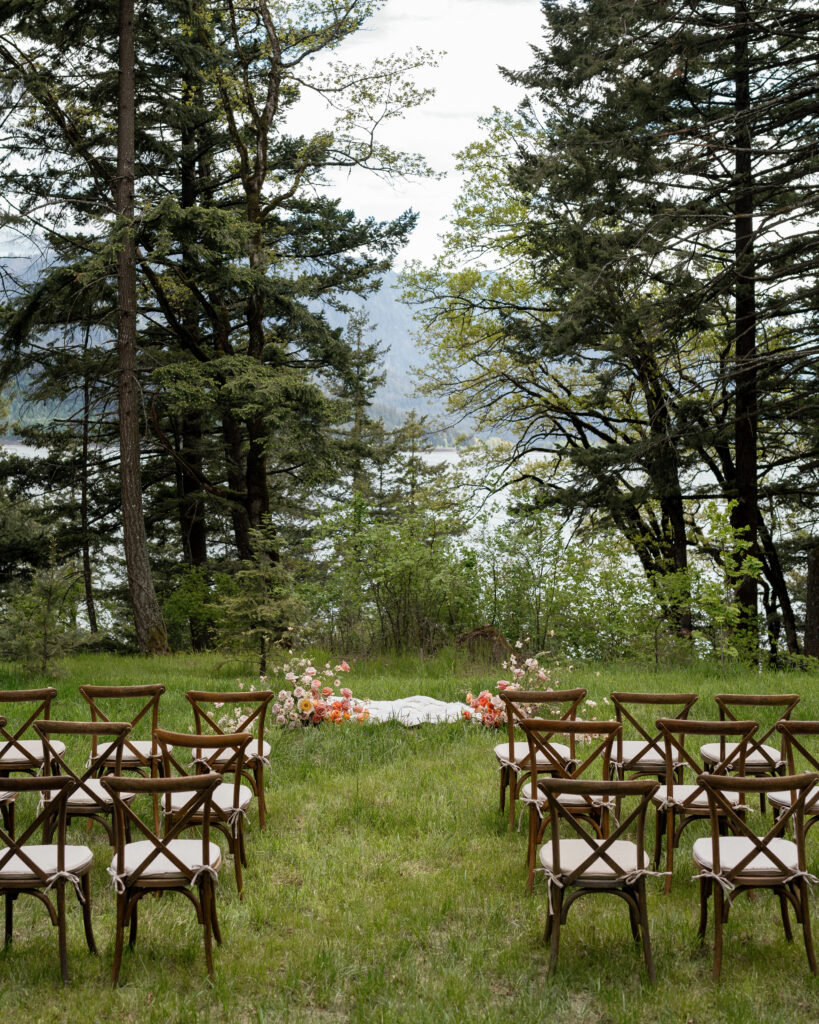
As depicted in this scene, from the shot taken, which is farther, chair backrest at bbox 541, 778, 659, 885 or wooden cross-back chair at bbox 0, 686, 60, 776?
wooden cross-back chair at bbox 0, 686, 60, 776

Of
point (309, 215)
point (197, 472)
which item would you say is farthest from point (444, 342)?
point (197, 472)

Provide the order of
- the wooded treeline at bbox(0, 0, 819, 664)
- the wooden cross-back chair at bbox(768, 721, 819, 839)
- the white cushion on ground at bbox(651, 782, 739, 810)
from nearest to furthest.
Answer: the wooden cross-back chair at bbox(768, 721, 819, 839)
the white cushion on ground at bbox(651, 782, 739, 810)
the wooded treeline at bbox(0, 0, 819, 664)

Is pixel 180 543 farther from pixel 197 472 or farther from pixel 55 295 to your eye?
pixel 55 295

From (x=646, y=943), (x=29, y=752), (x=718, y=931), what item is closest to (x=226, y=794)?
(x=29, y=752)

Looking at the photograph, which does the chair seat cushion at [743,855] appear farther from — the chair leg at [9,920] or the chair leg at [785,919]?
the chair leg at [9,920]

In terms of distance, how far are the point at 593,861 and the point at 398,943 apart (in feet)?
3.68

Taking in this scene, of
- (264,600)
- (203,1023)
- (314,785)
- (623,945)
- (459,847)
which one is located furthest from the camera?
(264,600)

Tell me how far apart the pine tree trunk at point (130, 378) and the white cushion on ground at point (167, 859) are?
412 inches

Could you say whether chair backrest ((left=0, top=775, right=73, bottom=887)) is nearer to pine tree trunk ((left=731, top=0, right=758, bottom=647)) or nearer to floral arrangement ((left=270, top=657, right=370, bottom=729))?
floral arrangement ((left=270, top=657, right=370, bottom=729))

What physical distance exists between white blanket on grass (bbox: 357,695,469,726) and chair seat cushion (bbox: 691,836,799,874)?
13.7ft

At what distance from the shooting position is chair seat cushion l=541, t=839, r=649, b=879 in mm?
4133

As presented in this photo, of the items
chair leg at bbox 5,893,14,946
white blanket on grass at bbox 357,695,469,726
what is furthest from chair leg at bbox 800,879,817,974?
white blanket on grass at bbox 357,695,469,726

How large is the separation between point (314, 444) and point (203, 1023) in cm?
1261

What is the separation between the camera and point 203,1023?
3703 millimetres
